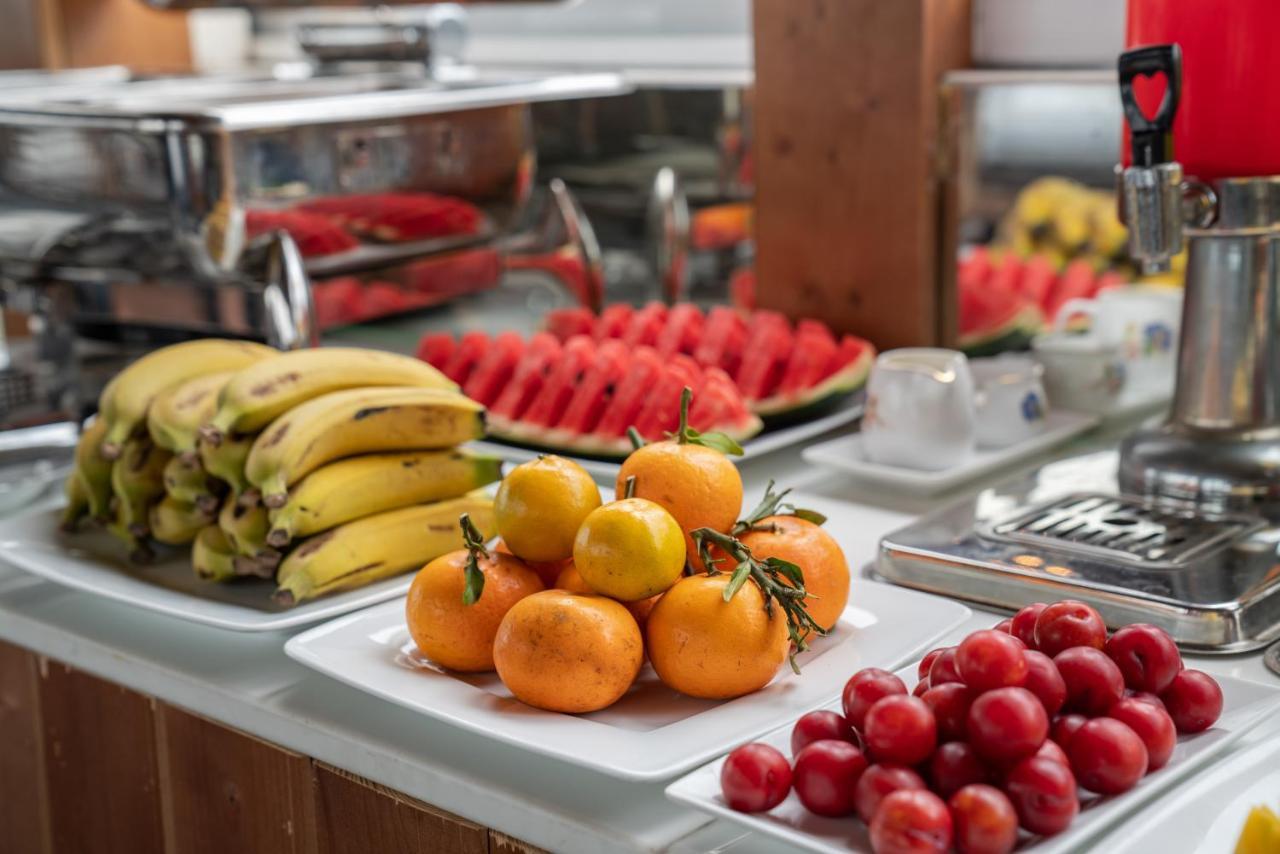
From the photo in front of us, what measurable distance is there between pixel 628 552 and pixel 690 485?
90 millimetres

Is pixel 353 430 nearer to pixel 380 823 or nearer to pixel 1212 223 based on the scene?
pixel 380 823

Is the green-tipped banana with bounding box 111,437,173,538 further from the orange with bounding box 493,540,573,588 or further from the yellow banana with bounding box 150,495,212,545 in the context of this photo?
the orange with bounding box 493,540,573,588

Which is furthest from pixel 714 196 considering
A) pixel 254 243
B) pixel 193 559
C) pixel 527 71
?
pixel 193 559

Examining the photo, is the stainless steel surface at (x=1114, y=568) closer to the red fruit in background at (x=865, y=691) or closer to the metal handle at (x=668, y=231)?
the red fruit in background at (x=865, y=691)

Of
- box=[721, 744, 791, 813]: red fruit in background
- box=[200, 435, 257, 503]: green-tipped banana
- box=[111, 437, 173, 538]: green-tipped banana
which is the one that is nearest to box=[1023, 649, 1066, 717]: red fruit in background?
box=[721, 744, 791, 813]: red fruit in background

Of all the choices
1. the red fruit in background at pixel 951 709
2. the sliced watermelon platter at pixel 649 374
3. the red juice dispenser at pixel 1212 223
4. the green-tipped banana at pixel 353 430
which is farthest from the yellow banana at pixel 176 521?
the red juice dispenser at pixel 1212 223

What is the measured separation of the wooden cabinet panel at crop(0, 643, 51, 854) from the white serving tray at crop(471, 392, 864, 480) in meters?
0.42

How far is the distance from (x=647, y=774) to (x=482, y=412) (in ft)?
1.42

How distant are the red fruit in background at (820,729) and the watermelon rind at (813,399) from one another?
0.72m

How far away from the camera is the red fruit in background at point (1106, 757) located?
0.67 metres

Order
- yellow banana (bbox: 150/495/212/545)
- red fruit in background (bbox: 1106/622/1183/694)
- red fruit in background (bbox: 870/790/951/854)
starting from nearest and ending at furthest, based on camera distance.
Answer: red fruit in background (bbox: 870/790/951/854)
red fruit in background (bbox: 1106/622/1183/694)
yellow banana (bbox: 150/495/212/545)

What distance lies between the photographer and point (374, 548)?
40.4 inches

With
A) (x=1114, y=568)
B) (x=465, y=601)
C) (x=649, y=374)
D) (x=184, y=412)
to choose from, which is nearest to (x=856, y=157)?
(x=649, y=374)

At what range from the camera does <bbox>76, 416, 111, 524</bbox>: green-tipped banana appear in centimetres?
115
